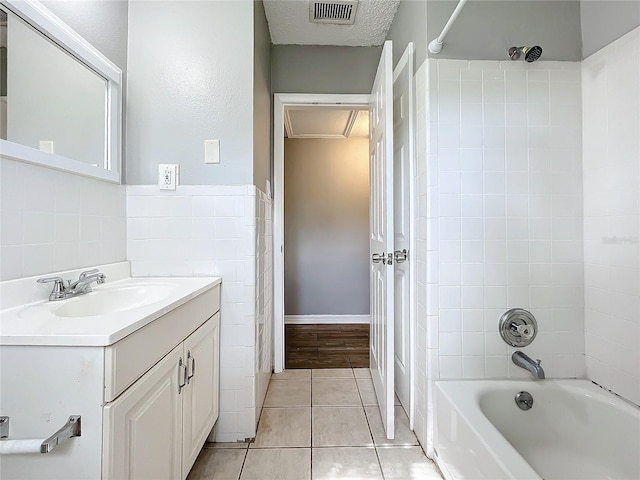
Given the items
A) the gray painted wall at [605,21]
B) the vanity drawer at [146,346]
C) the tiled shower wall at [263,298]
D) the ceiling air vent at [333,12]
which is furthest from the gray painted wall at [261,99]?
the gray painted wall at [605,21]

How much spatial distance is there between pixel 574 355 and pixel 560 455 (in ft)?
1.45

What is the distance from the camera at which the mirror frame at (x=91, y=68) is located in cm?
102

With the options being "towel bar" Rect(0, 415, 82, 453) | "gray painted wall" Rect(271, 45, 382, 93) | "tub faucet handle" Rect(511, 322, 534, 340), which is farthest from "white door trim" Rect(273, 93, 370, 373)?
"towel bar" Rect(0, 415, 82, 453)

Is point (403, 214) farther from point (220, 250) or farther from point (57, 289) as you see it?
point (57, 289)

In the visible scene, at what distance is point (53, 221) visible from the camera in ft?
3.77

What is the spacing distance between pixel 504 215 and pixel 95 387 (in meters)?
1.63

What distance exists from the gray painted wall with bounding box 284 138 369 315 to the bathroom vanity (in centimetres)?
270

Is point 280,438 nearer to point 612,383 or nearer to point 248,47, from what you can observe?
point 612,383

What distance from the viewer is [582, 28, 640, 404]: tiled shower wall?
4.10 ft

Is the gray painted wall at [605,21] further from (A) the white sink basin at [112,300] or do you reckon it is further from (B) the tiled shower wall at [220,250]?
(A) the white sink basin at [112,300]

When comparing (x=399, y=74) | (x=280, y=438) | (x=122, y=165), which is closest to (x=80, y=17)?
(x=122, y=165)

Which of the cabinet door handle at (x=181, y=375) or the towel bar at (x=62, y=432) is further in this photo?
the cabinet door handle at (x=181, y=375)

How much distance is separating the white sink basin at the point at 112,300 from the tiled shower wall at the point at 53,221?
17cm

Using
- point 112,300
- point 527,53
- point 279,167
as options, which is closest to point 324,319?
point 279,167
